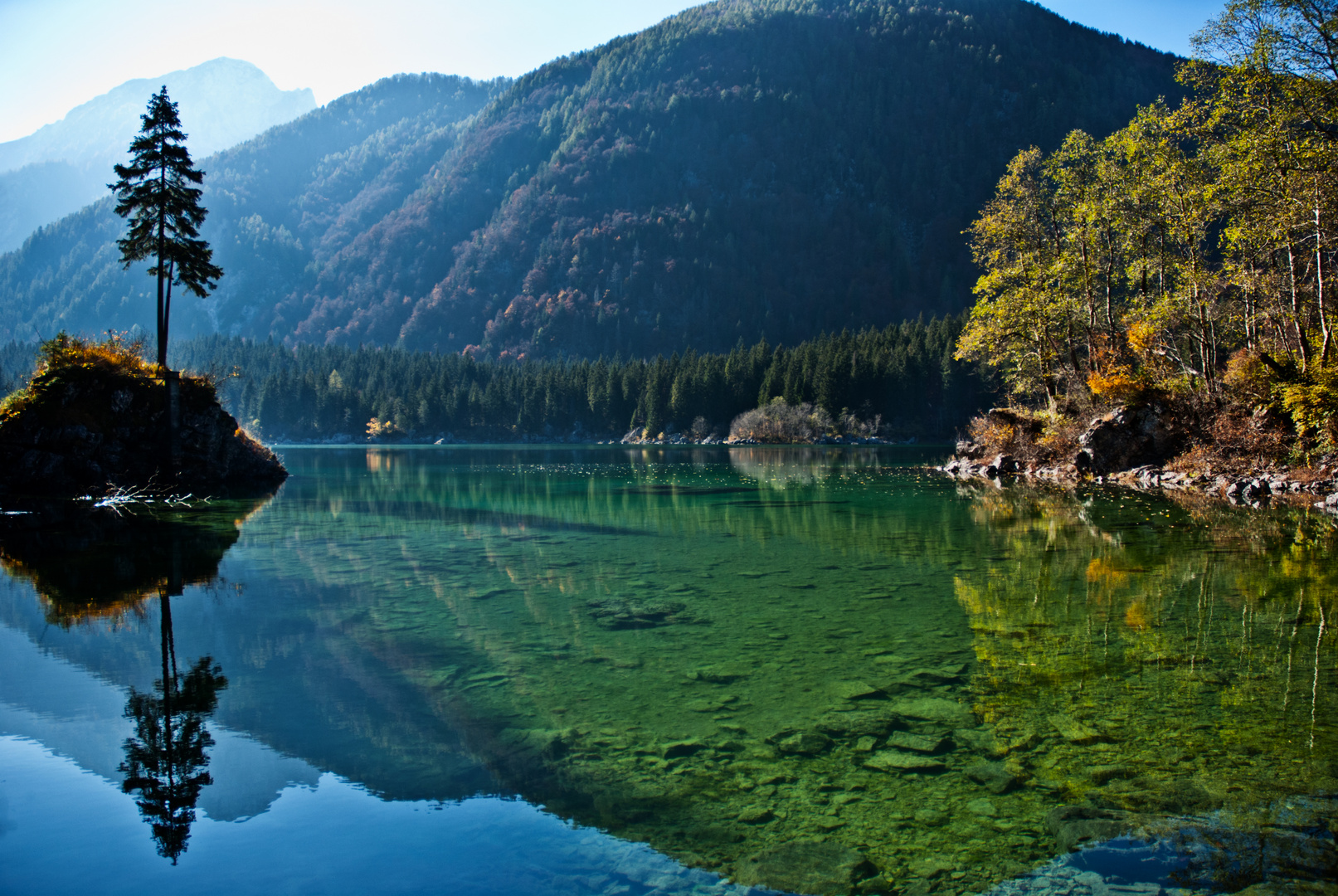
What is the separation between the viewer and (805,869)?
16.0ft

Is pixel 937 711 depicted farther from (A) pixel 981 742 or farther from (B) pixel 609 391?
(B) pixel 609 391

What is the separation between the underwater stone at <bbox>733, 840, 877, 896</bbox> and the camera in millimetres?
4715

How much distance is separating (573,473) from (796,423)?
218ft

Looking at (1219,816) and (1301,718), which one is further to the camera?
(1301,718)

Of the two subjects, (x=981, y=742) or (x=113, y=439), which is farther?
(x=113, y=439)

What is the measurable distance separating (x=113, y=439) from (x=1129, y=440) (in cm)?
4705

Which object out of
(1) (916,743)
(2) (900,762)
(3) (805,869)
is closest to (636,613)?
(1) (916,743)

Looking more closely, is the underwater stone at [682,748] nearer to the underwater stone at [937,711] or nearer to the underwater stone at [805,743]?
the underwater stone at [805,743]

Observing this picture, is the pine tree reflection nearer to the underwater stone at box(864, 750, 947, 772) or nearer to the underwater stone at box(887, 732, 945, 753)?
the underwater stone at box(864, 750, 947, 772)

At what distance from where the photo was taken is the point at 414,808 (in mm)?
5816

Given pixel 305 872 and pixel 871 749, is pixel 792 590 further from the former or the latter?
pixel 305 872

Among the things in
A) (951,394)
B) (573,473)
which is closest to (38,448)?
(573,473)

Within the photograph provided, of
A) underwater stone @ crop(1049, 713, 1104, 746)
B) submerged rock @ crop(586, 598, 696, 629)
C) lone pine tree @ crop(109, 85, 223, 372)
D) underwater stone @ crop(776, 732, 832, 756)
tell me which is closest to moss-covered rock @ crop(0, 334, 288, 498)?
lone pine tree @ crop(109, 85, 223, 372)

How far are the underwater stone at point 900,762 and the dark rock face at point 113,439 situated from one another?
118 feet
